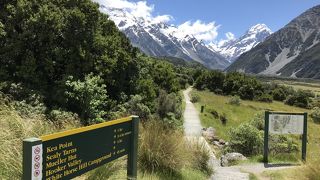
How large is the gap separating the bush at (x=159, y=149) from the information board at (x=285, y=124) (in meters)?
4.84

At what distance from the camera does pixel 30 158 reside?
14.4 ft

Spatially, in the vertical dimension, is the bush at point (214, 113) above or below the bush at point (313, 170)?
below

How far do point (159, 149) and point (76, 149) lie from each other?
3148 millimetres

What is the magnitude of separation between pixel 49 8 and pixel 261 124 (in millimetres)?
12217

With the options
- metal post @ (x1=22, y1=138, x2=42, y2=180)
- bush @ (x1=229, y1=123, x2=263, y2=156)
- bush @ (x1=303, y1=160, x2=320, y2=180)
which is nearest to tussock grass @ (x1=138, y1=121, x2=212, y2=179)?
bush @ (x1=303, y1=160, x2=320, y2=180)

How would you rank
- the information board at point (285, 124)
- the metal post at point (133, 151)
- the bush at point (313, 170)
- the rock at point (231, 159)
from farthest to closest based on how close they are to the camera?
1. the rock at point (231, 159)
2. the information board at point (285, 124)
3. the bush at point (313, 170)
4. the metal post at point (133, 151)

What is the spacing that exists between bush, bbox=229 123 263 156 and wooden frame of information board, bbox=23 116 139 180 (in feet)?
31.7

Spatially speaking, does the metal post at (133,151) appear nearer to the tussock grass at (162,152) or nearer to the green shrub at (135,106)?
the tussock grass at (162,152)

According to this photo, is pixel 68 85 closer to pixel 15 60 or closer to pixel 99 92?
pixel 99 92

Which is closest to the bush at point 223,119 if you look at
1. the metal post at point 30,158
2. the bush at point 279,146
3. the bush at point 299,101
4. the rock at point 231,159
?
the bush at point 279,146

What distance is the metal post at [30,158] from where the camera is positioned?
438 centimetres

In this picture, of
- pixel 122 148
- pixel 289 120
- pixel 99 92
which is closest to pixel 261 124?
pixel 99 92

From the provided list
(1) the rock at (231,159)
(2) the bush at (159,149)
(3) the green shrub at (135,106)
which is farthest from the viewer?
(3) the green shrub at (135,106)

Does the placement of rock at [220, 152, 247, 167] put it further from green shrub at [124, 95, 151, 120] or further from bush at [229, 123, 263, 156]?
green shrub at [124, 95, 151, 120]
